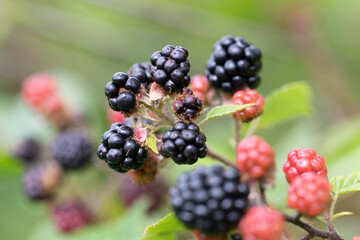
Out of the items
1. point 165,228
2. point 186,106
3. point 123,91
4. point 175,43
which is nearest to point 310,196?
point 186,106

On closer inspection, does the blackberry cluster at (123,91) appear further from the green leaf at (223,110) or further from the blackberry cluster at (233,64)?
the blackberry cluster at (233,64)

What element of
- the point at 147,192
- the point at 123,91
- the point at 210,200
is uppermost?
the point at 123,91

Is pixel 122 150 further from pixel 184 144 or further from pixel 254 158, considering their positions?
pixel 254 158

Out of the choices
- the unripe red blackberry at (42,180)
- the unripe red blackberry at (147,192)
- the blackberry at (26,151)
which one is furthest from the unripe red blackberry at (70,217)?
the blackberry at (26,151)

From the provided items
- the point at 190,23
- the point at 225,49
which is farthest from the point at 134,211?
the point at 190,23

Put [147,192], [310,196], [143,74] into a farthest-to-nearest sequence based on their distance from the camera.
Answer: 1. [147,192]
2. [143,74]
3. [310,196]

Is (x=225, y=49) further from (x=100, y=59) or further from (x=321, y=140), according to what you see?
(x=100, y=59)

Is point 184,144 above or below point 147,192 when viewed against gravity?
above
